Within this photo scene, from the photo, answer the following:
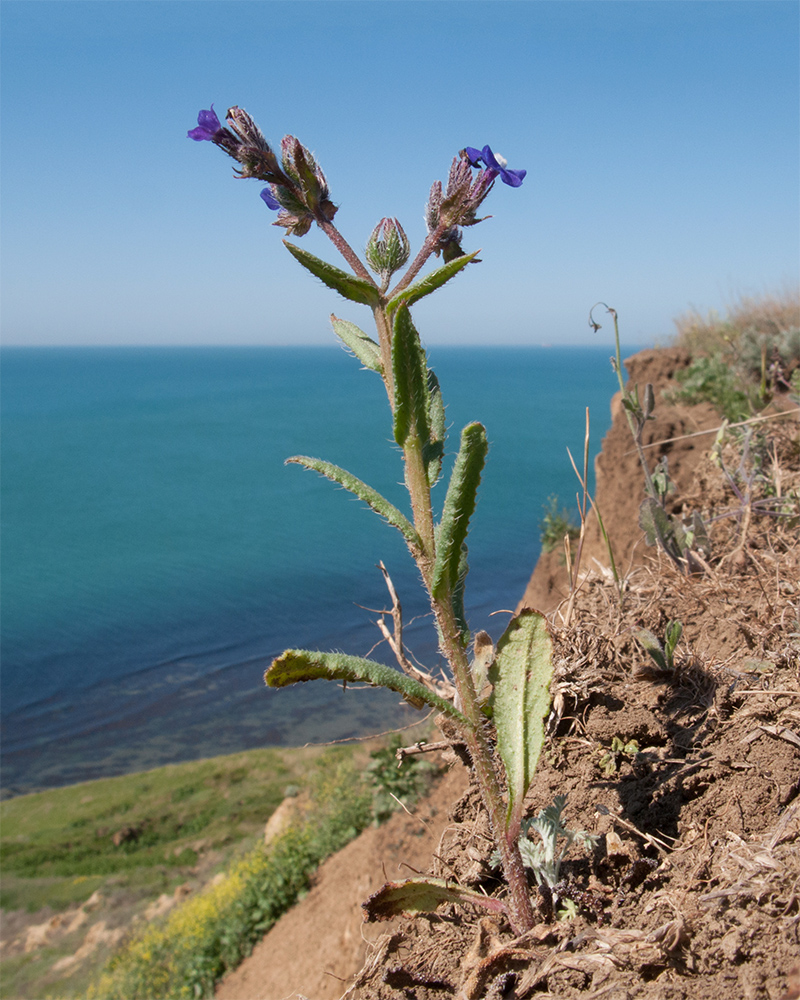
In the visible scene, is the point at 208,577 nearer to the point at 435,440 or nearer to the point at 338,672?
the point at 435,440

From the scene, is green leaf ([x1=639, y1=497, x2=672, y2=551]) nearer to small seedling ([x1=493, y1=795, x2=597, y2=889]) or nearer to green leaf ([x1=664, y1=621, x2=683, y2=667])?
green leaf ([x1=664, y1=621, x2=683, y2=667])

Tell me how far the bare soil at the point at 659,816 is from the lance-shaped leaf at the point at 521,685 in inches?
11.3

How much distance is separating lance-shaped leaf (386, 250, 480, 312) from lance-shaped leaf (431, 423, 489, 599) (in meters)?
0.35

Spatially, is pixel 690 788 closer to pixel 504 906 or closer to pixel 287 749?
pixel 504 906

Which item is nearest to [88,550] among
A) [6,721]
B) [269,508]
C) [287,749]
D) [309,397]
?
[269,508]

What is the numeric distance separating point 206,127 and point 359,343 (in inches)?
24.2

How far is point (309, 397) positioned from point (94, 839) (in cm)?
6543

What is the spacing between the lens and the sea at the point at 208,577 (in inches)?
629

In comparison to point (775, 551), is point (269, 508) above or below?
below

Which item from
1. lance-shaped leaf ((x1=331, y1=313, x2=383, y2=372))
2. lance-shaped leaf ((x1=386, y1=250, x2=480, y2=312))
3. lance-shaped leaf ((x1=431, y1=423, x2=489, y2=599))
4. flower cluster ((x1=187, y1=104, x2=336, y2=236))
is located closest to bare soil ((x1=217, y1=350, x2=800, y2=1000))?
lance-shaped leaf ((x1=431, y1=423, x2=489, y2=599))

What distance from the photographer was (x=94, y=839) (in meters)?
12.4

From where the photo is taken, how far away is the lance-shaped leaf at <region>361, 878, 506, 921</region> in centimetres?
150

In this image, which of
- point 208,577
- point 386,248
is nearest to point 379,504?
point 386,248

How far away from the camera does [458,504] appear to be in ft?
4.68
